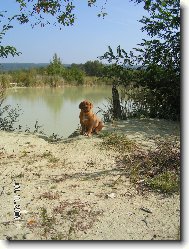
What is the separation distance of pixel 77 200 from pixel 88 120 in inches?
125

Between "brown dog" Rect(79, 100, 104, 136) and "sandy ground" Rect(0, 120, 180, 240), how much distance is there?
2.03 ft

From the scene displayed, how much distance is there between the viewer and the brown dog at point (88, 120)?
7621 millimetres

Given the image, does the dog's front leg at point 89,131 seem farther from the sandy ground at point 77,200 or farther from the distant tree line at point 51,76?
the distant tree line at point 51,76

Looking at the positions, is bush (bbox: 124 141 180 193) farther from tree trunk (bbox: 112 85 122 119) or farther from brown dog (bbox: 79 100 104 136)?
tree trunk (bbox: 112 85 122 119)

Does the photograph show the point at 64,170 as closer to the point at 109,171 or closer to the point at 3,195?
the point at 109,171

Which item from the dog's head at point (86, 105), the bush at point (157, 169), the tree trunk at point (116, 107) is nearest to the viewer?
the bush at point (157, 169)

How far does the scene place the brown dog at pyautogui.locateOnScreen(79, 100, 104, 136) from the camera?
7.62 metres

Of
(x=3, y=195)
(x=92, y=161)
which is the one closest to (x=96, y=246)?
(x=3, y=195)

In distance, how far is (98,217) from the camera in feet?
14.0

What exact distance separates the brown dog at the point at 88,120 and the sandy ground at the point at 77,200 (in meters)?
0.62

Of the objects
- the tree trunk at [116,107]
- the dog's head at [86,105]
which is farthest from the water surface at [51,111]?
the dog's head at [86,105]

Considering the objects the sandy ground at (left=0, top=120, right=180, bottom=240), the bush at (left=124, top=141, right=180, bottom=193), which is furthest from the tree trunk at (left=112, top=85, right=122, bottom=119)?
the bush at (left=124, top=141, right=180, bottom=193)

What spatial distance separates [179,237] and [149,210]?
2.19ft

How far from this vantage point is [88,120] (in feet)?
25.4
